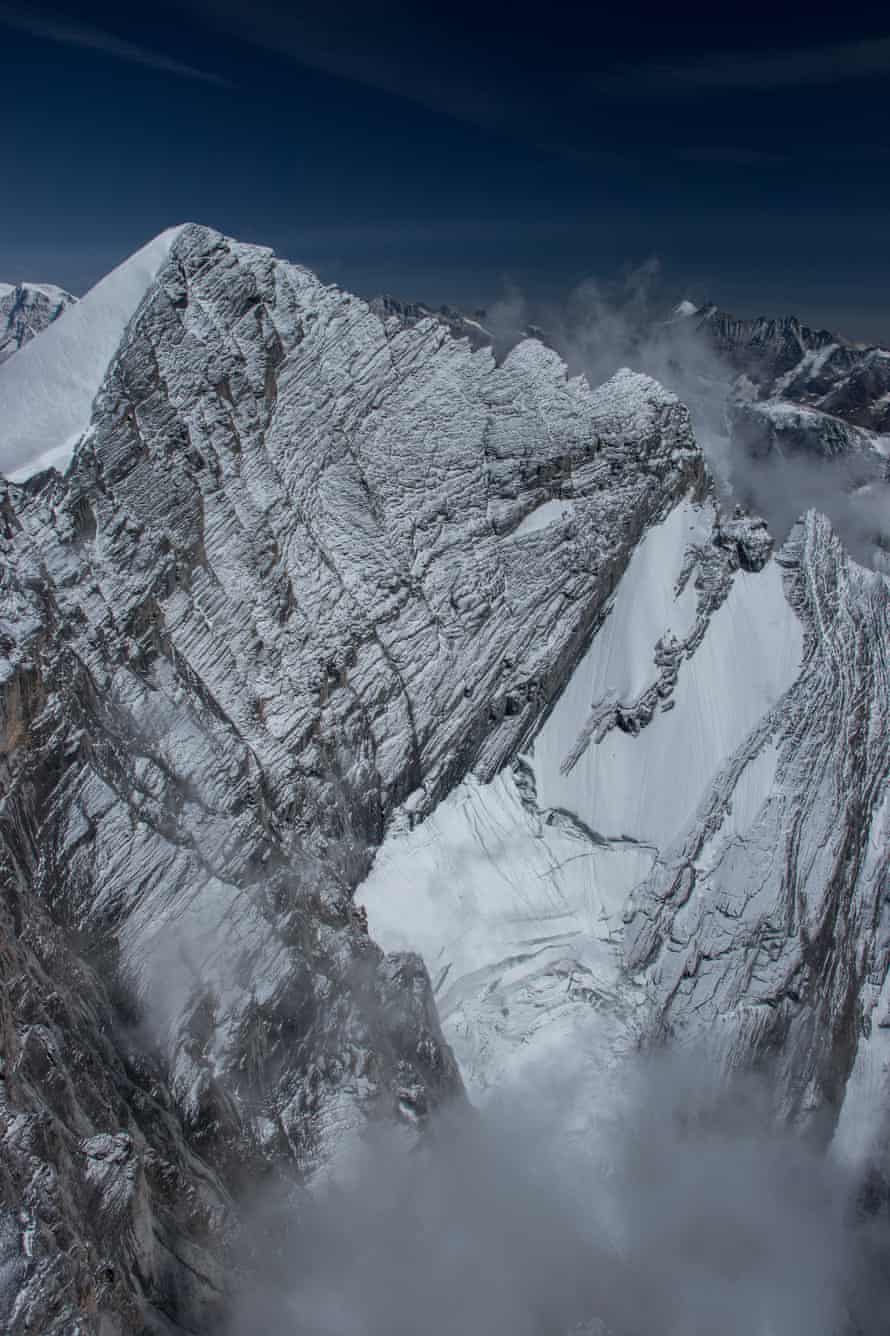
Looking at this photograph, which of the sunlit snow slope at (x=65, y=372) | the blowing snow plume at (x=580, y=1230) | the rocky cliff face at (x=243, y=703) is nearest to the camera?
the rocky cliff face at (x=243, y=703)

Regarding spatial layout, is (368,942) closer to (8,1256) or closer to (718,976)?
(718,976)

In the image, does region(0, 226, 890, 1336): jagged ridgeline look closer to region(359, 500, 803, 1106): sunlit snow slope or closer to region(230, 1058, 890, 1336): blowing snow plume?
region(359, 500, 803, 1106): sunlit snow slope

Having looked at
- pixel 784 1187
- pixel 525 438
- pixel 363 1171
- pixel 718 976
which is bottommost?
pixel 363 1171

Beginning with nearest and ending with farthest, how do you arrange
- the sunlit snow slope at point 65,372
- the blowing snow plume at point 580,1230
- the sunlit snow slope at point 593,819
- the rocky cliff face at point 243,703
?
the rocky cliff face at point 243,703
the blowing snow plume at point 580,1230
the sunlit snow slope at point 65,372
the sunlit snow slope at point 593,819

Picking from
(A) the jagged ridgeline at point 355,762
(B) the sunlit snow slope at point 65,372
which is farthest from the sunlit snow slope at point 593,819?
(B) the sunlit snow slope at point 65,372

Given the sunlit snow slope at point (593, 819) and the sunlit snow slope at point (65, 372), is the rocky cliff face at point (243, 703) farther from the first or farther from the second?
the sunlit snow slope at point (593, 819)

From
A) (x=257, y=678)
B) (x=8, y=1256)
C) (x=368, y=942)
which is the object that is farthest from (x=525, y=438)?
(x=8, y=1256)
